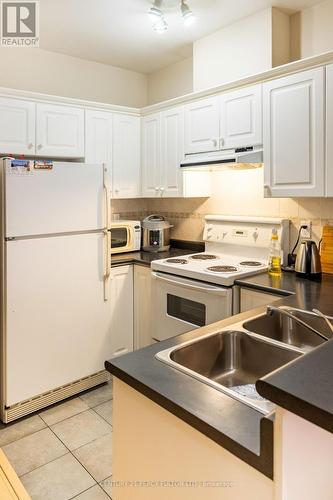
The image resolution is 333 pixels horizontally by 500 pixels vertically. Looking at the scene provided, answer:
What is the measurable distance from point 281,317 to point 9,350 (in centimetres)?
172

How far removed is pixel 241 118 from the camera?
2564 millimetres

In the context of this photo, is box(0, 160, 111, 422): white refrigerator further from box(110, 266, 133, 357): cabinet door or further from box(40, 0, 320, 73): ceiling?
box(40, 0, 320, 73): ceiling

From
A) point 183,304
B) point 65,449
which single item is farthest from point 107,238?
point 65,449

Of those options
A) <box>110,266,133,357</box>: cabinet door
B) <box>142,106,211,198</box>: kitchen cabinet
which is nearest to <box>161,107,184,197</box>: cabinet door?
<box>142,106,211,198</box>: kitchen cabinet

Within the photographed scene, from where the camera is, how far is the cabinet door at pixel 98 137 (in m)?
3.11

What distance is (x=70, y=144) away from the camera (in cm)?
301

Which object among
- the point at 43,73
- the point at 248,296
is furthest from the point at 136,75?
the point at 248,296

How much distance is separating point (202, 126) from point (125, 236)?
1.13 m

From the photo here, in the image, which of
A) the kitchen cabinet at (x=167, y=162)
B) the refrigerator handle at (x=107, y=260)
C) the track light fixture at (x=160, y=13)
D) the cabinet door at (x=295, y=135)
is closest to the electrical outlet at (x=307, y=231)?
the cabinet door at (x=295, y=135)

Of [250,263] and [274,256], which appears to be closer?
[274,256]

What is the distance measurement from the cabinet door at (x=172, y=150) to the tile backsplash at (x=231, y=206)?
333 millimetres

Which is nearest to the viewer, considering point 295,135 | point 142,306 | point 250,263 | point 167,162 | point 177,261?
point 295,135

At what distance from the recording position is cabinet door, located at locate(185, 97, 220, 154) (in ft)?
9.00

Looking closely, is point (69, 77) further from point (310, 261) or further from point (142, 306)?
point (310, 261)
